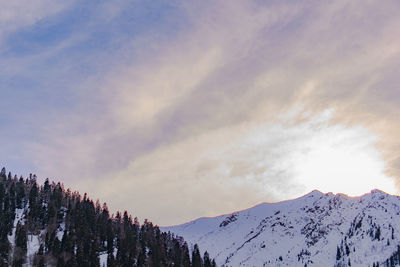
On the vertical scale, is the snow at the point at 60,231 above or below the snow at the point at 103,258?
above

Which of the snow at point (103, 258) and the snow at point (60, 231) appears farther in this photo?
the snow at point (60, 231)

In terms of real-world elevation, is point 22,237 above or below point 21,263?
above

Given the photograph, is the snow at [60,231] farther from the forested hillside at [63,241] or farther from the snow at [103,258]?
the snow at [103,258]

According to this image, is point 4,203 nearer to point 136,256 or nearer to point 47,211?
point 47,211

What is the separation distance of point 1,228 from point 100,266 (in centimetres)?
4362

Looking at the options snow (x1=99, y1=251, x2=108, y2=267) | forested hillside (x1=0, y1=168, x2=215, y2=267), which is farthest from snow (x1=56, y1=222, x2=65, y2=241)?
snow (x1=99, y1=251, x2=108, y2=267)

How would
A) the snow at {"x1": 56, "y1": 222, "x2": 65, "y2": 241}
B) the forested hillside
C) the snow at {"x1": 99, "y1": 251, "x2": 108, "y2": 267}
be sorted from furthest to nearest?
the snow at {"x1": 56, "y1": 222, "x2": 65, "y2": 241}
the snow at {"x1": 99, "y1": 251, "x2": 108, "y2": 267}
the forested hillside

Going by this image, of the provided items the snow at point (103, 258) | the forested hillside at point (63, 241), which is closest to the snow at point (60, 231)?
the forested hillside at point (63, 241)

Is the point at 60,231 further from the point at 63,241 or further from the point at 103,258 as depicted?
the point at 103,258

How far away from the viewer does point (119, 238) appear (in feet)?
611

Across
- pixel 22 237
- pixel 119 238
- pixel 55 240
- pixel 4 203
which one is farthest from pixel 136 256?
pixel 4 203

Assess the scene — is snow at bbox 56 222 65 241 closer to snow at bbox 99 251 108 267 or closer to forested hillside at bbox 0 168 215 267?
forested hillside at bbox 0 168 215 267

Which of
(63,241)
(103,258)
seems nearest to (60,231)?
(63,241)

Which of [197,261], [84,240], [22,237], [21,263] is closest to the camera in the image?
[21,263]
